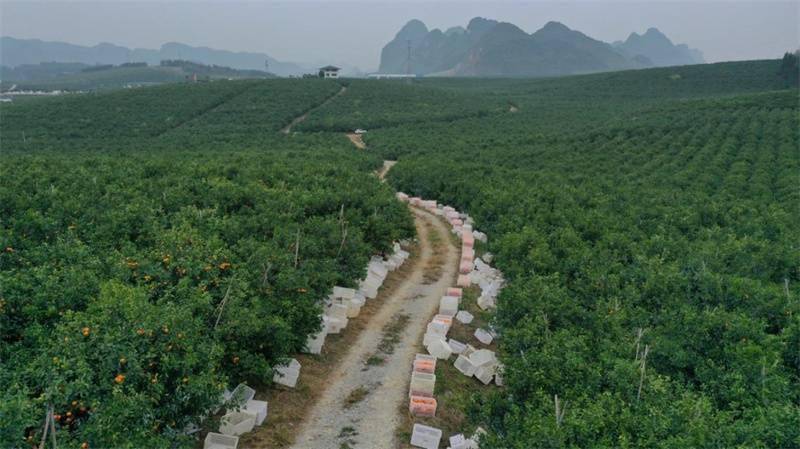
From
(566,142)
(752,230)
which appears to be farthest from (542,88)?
(752,230)

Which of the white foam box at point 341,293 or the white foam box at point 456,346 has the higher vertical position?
the white foam box at point 341,293

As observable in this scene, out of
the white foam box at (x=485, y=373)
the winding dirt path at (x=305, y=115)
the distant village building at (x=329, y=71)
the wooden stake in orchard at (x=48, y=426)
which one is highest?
the distant village building at (x=329, y=71)

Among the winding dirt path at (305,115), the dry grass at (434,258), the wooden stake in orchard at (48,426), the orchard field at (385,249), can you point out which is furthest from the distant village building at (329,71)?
the wooden stake in orchard at (48,426)

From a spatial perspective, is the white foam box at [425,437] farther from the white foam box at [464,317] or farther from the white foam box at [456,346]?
the white foam box at [464,317]

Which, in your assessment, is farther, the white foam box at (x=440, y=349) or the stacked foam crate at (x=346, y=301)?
the white foam box at (x=440, y=349)

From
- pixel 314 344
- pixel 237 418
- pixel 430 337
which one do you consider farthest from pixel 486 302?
pixel 237 418

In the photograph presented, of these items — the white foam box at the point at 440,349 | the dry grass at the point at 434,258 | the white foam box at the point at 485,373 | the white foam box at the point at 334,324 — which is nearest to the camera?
the white foam box at the point at 485,373

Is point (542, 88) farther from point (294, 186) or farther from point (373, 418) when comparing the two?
point (373, 418)

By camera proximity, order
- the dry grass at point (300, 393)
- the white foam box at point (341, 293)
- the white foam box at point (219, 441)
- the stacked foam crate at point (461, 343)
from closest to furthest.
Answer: the white foam box at point (219, 441) < the dry grass at point (300, 393) < the stacked foam crate at point (461, 343) < the white foam box at point (341, 293)
